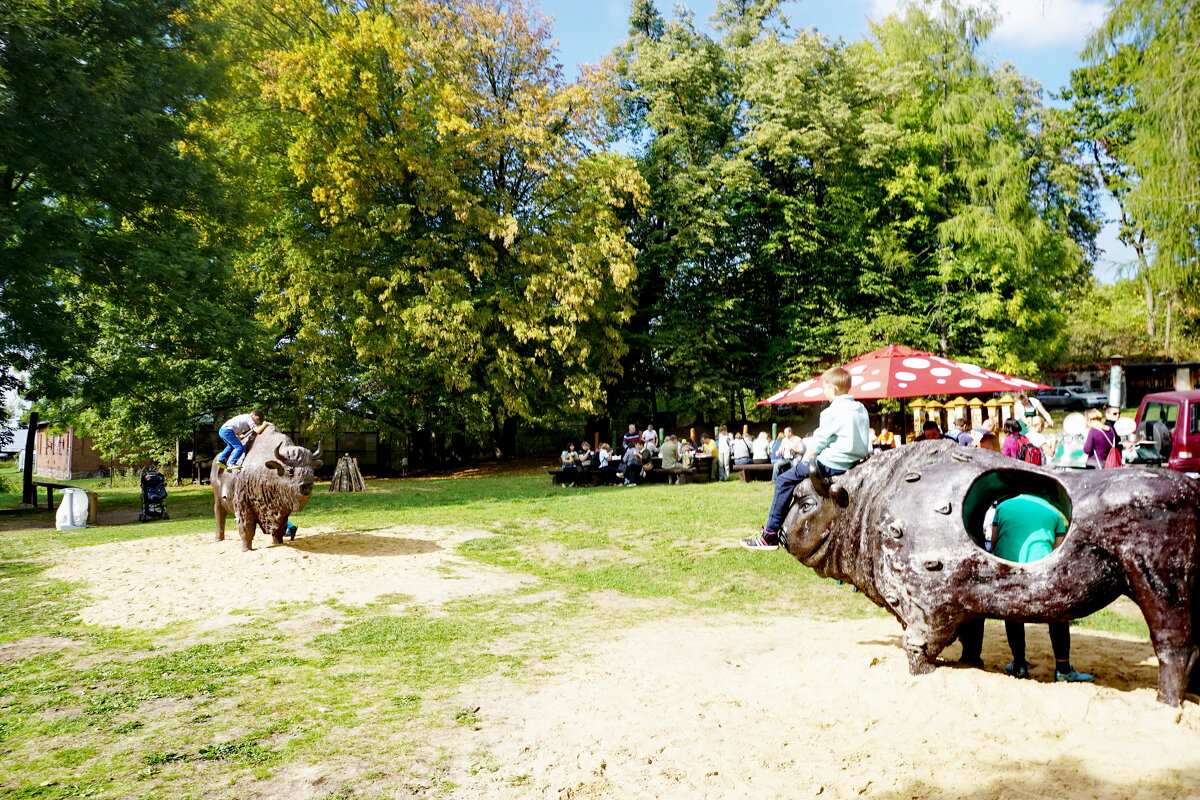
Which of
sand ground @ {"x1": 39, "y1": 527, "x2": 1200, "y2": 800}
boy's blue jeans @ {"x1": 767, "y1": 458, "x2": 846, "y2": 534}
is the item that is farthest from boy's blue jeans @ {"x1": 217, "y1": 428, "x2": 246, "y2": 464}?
boy's blue jeans @ {"x1": 767, "y1": 458, "x2": 846, "y2": 534}

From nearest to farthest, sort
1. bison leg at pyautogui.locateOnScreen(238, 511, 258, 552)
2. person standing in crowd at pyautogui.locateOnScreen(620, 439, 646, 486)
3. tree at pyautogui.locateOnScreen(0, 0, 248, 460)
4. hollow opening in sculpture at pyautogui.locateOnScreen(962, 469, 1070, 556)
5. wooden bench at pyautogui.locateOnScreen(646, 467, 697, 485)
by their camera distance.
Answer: hollow opening in sculpture at pyautogui.locateOnScreen(962, 469, 1070, 556) < bison leg at pyautogui.locateOnScreen(238, 511, 258, 552) < tree at pyautogui.locateOnScreen(0, 0, 248, 460) < wooden bench at pyautogui.locateOnScreen(646, 467, 697, 485) < person standing in crowd at pyautogui.locateOnScreen(620, 439, 646, 486)

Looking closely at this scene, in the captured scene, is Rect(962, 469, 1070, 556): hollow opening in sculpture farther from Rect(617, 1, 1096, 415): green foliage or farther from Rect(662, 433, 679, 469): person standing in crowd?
Rect(617, 1, 1096, 415): green foliage

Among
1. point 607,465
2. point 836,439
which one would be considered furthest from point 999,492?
point 607,465

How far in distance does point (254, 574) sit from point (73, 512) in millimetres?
9425

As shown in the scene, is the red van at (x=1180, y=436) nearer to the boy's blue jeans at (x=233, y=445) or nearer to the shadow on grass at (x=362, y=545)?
the shadow on grass at (x=362, y=545)

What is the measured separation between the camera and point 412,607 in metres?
8.77

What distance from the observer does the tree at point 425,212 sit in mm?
28016

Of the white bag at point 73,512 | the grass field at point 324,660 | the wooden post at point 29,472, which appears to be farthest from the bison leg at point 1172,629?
the wooden post at point 29,472

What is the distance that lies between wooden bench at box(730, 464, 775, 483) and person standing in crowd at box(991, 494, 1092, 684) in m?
15.3

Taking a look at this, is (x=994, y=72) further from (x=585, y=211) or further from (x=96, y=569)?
(x=96, y=569)

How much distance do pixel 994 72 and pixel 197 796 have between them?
4039 cm

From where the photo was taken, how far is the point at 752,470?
74.3 ft

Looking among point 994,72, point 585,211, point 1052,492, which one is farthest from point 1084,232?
point 1052,492

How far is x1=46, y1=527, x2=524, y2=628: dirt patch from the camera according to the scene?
8836 millimetres
